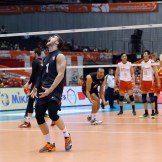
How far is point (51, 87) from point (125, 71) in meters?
9.16

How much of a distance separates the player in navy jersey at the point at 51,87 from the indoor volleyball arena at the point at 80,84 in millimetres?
16

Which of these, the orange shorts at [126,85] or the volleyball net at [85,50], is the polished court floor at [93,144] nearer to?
the orange shorts at [126,85]

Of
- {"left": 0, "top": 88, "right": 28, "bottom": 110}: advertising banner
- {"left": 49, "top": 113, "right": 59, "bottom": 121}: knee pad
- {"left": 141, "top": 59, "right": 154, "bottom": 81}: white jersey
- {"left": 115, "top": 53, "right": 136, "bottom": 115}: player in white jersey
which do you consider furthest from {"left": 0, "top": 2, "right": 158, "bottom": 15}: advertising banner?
{"left": 49, "top": 113, "right": 59, "bottom": 121}: knee pad

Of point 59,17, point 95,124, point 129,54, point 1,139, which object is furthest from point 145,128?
point 59,17

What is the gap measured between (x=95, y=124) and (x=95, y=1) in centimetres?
2478

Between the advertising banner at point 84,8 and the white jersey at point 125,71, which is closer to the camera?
the white jersey at point 125,71

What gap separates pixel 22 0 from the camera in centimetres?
3738

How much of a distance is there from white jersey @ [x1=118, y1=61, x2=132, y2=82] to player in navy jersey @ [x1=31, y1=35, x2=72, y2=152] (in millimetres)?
8763

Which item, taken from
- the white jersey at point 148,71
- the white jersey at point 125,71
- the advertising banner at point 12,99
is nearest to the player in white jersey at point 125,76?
the white jersey at point 125,71

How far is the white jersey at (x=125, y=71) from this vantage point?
17094 millimetres

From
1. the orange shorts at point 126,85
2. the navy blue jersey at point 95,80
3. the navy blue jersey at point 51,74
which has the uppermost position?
the navy blue jersey at point 51,74

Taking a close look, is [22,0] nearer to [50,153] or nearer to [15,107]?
[15,107]

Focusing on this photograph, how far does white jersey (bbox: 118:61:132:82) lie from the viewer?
1709 cm

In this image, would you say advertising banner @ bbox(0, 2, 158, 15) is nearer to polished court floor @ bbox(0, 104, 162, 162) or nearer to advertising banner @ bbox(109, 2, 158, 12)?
advertising banner @ bbox(109, 2, 158, 12)
